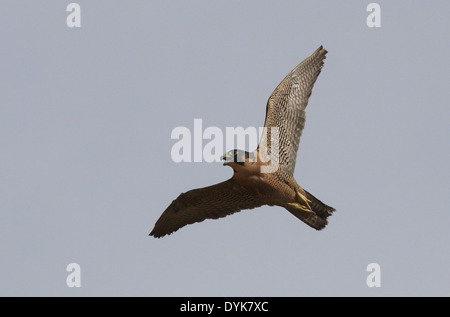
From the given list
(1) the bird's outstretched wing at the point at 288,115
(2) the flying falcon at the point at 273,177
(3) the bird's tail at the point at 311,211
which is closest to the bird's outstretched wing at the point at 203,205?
(2) the flying falcon at the point at 273,177

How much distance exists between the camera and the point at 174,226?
2006cm

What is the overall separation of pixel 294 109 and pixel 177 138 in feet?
10.1

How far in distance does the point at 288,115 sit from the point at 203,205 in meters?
2.85

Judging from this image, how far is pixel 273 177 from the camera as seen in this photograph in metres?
18.4

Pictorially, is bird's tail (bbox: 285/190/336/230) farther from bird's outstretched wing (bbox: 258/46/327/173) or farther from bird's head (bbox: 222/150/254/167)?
bird's head (bbox: 222/150/254/167)

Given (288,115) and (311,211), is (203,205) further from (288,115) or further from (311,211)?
(288,115)

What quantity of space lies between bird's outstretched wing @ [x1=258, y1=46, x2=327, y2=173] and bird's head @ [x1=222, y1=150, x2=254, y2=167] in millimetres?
623

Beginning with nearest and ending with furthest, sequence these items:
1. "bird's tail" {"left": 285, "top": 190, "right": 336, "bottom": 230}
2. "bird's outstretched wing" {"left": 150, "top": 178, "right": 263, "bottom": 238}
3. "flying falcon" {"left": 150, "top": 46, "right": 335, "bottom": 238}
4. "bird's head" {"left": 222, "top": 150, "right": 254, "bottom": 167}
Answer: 1. "bird's head" {"left": 222, "top": 150, "right": 254, "bottom": 167}
2. "flying falcon" {"left": 150, "top": 46, "right": 335, "bottom": 238}
3. "bird's tail" {"left": 285, "top": 190, "right": 336, "bottom": 230}
4. "bird's outstretched wing" {"left": 150, "top": 178, "right": 263, "bottom": 238}

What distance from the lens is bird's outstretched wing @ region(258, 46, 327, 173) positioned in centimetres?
1881

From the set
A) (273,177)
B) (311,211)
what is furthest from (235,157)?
(311,211)

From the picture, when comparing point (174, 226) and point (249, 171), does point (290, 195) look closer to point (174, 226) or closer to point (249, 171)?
point (249, 171)

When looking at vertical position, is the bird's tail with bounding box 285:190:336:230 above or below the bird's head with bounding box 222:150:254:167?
below

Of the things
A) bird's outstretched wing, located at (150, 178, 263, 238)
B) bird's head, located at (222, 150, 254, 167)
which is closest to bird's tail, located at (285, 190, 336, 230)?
bird's outstretched wing, located at (150, 178, 263, 238)
